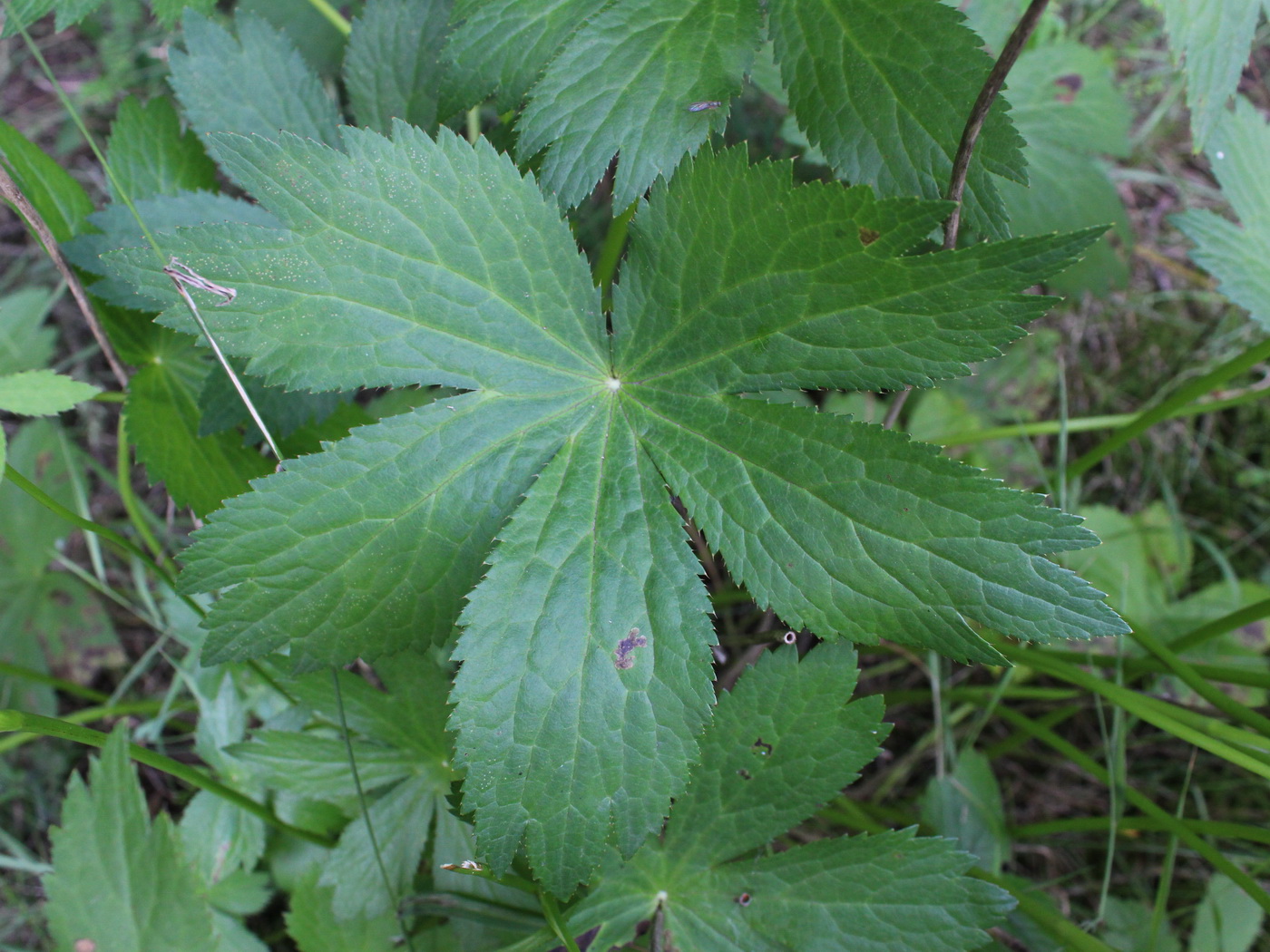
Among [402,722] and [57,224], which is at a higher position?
[57,224]

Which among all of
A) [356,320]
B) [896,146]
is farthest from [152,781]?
[896,146]

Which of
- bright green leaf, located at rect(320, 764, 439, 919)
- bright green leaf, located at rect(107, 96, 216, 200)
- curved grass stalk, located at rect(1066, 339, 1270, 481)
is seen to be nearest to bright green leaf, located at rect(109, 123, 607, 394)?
bright green leaf, located at rect(107, 96, 216, 200)

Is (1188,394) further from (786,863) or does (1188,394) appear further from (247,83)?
(247,83)

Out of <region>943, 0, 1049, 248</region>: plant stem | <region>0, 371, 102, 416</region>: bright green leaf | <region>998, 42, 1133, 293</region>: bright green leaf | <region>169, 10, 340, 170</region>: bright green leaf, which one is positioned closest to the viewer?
<region>943, 0, 1049, 248</region>: plant stem

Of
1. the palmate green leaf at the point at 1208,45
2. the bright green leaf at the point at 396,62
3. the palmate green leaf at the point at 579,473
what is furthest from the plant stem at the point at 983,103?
the bright green leaf at the point at 396,62

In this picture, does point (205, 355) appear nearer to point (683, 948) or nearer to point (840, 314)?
point (840, 314)

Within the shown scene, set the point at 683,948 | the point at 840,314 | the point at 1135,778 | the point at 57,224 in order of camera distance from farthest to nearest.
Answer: the point at 1135,778 < the point at 57,224 < the point at 683,948 < the point at 840,314

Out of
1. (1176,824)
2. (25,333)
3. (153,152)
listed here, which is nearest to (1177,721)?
(1176,824)

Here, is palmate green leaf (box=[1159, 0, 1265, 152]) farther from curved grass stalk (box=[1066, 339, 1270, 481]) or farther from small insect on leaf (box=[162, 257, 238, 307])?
small insect on leaf (box=[162, 257, 238, 307])
